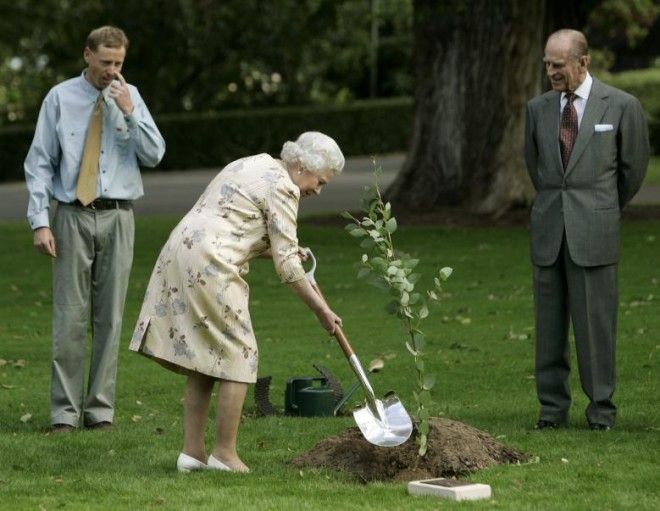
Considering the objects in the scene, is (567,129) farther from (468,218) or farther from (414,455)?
(468,218)

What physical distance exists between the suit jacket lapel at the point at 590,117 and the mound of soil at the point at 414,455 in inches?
64.0

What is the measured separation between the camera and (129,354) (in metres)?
11.4

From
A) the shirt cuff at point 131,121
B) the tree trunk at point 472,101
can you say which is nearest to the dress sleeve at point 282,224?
the shirt cuff at point 131,121

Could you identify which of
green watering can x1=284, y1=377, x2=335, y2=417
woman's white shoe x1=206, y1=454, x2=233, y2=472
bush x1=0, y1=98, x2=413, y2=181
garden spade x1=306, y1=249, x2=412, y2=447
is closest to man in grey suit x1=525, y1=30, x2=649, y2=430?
green watering can x1=284, y1=377, x2=335, y2=417

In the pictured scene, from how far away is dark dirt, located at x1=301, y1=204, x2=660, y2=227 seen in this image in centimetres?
2020

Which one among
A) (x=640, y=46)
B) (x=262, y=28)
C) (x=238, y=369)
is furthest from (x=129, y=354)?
(x=640, y=46)

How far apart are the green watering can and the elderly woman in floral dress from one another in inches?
71.9

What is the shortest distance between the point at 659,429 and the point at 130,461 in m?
2.69

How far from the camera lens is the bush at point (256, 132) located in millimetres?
35125

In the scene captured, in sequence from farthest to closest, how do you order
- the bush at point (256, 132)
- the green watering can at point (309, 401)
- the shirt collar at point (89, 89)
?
the bush at point (256, 132) < the green watering can at point (309, 401) < the shirt collar at point (89, 89)

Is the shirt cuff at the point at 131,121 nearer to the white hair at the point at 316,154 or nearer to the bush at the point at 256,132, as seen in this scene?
the white hair at the point at 316,154

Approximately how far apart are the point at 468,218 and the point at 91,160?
12.9 metres

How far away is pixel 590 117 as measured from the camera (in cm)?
779

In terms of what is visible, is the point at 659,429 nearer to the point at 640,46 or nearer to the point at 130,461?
the point at 130,461
